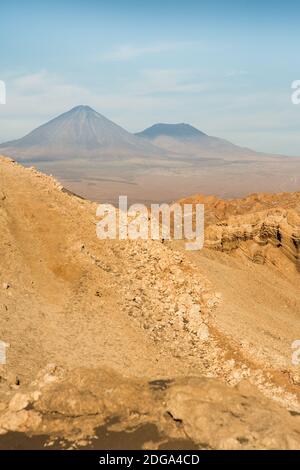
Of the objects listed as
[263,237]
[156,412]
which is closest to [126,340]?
[156,412]

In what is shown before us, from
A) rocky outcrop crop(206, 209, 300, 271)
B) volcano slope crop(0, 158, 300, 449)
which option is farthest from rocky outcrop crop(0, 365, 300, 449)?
rocky outcrop crop(206, 209, 300, 271)

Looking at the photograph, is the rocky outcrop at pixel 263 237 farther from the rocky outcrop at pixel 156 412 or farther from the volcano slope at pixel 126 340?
the rocky outcrop at pixel 156 412

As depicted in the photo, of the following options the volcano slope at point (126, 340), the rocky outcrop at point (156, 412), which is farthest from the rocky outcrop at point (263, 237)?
the rocky outcrop at point (156, 412)

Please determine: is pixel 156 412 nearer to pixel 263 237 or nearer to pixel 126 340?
pixel 126 340

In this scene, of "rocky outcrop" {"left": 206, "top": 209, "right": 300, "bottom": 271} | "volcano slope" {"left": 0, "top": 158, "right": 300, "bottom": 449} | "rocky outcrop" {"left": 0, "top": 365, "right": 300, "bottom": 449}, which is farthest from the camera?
"rocky outcrop" {"left": 206, "top": 209, "right": 300, "bottom": 271}

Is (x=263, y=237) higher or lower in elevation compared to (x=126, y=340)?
higher

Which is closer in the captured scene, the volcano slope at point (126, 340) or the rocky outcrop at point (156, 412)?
the rocky outcrop at point (156, 412)

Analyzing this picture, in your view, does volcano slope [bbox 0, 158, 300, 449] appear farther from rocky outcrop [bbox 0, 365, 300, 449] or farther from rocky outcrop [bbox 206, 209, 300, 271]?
rocky outcrop [bbox 206, 209, 300, 271]
